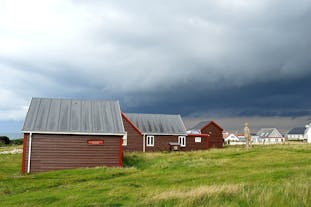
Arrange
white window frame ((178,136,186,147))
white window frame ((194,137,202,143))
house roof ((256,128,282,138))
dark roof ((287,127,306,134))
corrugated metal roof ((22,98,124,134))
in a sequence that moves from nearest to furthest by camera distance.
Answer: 1. corrugated metal roof ((22,98,124,134))
2. white window frame ((178,136,186,147))
3. white window frame ((194,137,202,143))
4. house roof ((256,128,282,138))
5. dark roof ((287,127,306,134))

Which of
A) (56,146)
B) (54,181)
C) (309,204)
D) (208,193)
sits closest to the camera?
(309,204)

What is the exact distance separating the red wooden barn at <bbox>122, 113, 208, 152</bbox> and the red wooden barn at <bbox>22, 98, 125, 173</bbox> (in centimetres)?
1936

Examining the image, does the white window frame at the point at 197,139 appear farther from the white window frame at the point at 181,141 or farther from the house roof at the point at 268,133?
the house roof at the point at 268,133

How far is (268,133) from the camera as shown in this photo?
467 feet

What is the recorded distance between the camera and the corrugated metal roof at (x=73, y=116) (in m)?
29.3

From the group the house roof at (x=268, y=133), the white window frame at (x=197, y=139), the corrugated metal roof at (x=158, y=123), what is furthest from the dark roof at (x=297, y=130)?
the corrugated metal roof at (x=158, y=123)

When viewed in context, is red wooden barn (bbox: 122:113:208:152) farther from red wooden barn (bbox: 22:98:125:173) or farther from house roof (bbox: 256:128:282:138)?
house roof (bbox: 256:128:282:138)

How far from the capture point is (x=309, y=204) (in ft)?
33.4

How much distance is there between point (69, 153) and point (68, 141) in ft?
3.36

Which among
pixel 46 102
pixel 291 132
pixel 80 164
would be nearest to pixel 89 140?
pixel 80 164

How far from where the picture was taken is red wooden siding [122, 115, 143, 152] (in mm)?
49906

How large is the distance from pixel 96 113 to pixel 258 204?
23.8 meters

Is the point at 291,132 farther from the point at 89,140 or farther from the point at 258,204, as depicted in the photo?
the point at 258,204

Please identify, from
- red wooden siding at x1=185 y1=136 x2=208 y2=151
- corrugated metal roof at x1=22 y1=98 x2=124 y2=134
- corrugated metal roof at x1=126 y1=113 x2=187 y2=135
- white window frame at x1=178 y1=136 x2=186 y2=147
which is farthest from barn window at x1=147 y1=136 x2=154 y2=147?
corrugated metal roof at x1=22 y1=98 x2=124 y2=134
